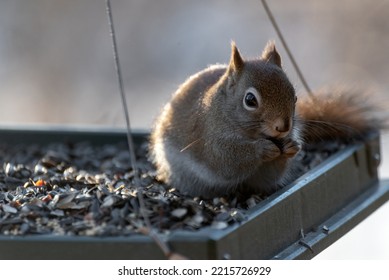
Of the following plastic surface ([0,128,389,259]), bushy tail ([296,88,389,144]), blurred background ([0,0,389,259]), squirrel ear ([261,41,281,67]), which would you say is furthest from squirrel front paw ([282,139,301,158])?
blurred background ([0,0,389,259])

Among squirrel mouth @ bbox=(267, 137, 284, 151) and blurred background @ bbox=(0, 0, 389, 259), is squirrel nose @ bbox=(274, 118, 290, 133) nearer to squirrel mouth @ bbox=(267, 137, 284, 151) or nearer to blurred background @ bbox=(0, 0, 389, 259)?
squirrel mouth @ bbox=(267, 137, 284, 151)

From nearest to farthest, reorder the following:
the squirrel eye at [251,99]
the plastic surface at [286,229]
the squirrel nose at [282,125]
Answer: the plastic surface at [286,229] → the squirrel nose at [282,125] → the squirrel eye at [251,99]

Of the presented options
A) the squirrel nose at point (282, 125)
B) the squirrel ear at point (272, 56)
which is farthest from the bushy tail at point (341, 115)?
the squirrel nose at point (282, 125)

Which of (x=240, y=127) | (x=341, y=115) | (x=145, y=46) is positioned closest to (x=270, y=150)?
(x=240, y=127)

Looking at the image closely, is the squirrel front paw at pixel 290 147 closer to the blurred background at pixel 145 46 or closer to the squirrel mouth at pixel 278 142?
the squirrel mouth at pixel 278 142

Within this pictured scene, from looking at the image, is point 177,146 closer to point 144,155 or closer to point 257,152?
point 257,152

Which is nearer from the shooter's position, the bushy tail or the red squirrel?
the red squirrel

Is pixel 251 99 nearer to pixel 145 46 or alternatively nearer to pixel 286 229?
pixel 286 229
